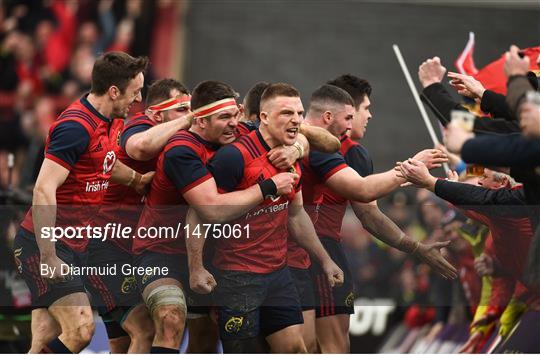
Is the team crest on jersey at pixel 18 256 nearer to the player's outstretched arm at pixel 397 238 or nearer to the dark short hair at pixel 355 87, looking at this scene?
the player's outstretched arm at pixel 397 238

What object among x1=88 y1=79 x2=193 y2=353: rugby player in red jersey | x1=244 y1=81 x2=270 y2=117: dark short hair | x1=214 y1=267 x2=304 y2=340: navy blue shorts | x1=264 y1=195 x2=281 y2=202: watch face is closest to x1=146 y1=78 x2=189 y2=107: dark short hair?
x1=88 y1=79 x2=193 y2=353: rugby player in red jersey

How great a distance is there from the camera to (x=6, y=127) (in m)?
17.2

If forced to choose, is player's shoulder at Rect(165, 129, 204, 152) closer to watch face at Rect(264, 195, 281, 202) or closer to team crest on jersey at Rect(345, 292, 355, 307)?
watch face at Rect(264, 195, 281, 202)

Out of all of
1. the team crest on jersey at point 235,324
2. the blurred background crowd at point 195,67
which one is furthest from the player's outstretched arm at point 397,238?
the blurred background crowd at point 195,67

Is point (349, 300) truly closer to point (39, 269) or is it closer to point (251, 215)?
point (251, 215)

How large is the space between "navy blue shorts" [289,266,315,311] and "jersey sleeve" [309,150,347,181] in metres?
0.72

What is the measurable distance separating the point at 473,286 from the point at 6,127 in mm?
8645

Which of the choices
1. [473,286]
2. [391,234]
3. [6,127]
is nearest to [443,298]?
[473,286]

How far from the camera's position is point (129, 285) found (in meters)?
8.55

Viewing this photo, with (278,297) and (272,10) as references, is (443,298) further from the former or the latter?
(272,10)

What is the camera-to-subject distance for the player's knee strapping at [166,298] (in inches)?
317

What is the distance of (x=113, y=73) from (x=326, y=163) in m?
1.59

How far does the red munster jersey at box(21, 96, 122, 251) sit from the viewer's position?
26.5ft

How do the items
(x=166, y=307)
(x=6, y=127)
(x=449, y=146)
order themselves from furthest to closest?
(x=6, y=127) < (x=166, y=307) < (x=449, y=146)
